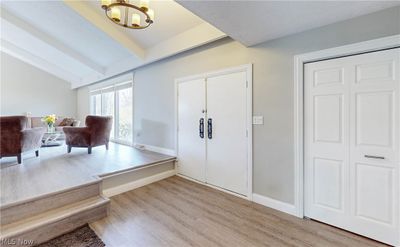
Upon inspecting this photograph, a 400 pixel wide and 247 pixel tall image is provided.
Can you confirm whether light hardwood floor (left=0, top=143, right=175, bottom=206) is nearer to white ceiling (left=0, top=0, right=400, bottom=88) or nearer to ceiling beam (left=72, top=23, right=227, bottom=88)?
ceiling beam (left=72, top=23, right=227, bottom=88)

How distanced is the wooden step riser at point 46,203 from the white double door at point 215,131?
5.63 feet

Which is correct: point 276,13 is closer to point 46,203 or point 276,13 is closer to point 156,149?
point 46,203

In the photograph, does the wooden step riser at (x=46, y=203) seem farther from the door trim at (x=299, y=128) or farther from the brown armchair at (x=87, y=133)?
the door trim at (x=299, y=128)

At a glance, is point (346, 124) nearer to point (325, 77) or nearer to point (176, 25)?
point (325, 77)

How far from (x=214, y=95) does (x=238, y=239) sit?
7.04 ft

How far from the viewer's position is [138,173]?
11.0ft

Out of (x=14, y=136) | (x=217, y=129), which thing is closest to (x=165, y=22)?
(x=217, y=129)

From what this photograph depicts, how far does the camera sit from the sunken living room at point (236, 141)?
1866 millimetres

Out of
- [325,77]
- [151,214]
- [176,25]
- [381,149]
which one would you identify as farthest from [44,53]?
[381,149]

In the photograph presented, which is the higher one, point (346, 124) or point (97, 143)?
point (346, 124)

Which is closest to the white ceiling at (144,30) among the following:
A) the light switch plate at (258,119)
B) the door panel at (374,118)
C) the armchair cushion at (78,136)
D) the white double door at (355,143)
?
the white double door at (355,143)

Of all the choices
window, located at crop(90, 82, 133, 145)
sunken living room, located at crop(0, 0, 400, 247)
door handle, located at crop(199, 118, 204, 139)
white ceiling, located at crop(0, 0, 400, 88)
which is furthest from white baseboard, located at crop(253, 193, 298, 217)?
window, located at crop(90, 82, 133, 145)

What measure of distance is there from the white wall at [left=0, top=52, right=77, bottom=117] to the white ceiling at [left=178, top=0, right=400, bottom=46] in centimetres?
893

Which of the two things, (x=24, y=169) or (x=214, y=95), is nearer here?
(x=24, y=169)
